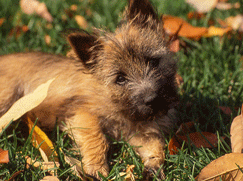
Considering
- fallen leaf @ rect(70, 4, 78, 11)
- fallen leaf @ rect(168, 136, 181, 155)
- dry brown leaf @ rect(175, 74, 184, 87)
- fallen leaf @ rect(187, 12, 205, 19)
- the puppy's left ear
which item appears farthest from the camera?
fallen leaf @ rect(70, 4, 78, 11)

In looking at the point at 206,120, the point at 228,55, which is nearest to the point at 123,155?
the point at 206,120

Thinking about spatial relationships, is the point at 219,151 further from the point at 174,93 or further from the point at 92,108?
the point at 92,108

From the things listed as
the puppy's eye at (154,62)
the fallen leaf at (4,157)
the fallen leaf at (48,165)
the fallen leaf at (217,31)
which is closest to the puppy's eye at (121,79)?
the puppy's eye at (154,62)

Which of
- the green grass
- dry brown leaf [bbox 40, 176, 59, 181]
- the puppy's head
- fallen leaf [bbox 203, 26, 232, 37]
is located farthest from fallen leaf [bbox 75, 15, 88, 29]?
dry brown leaf [bbox 40, 176, 59, 181]

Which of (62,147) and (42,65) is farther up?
(42,65)

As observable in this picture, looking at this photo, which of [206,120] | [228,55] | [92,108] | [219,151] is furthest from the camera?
[228,55]

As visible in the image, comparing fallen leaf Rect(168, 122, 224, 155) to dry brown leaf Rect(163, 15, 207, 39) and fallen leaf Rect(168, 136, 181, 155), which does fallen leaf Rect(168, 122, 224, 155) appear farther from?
dry brown leaf Rect(163, 15, 207, 39)

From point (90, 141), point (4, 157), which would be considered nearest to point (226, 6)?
point (90, 141)
